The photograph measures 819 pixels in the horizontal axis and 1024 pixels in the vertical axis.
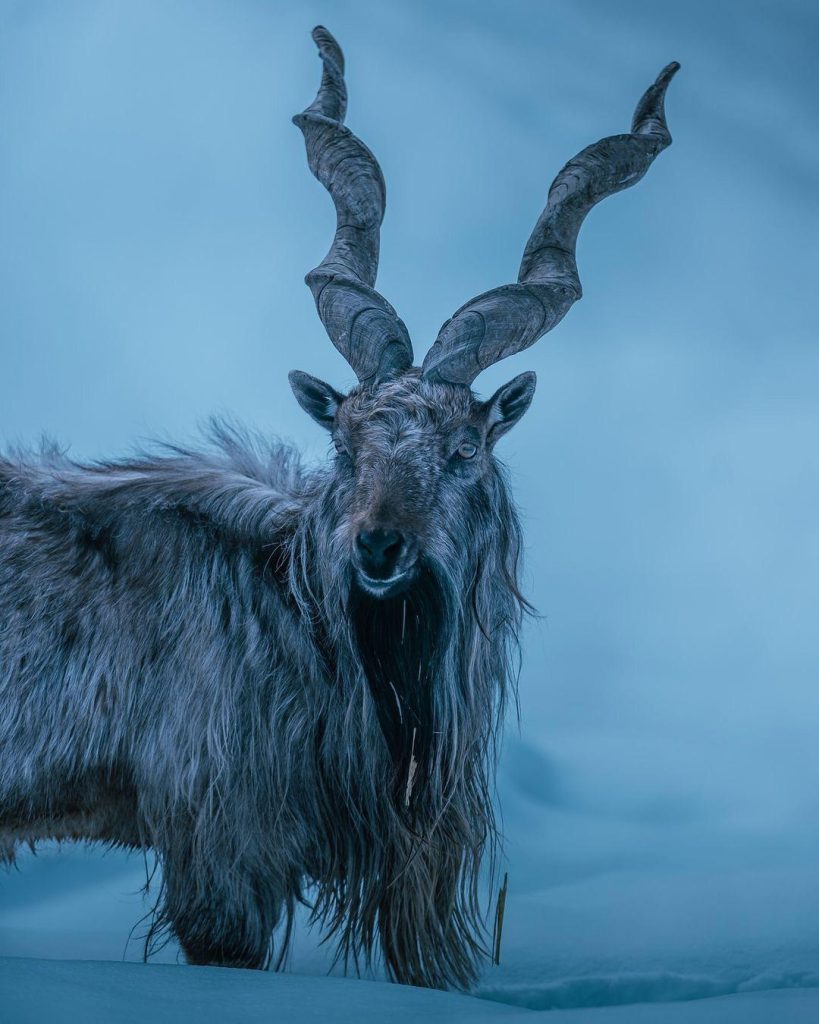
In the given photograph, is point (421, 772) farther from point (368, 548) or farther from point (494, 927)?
point (368, 548)

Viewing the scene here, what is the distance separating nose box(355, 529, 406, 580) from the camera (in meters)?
3.17

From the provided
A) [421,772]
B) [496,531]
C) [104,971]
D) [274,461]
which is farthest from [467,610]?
[104,971]

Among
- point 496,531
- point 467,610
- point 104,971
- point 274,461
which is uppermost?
point 274,461

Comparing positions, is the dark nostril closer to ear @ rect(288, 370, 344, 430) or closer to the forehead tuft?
the forehead tuft

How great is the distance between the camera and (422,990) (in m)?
2.96

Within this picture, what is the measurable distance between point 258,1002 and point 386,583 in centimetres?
115

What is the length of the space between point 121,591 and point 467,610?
3.72 ft

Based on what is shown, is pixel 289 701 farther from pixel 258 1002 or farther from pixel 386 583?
pixel 258 1002

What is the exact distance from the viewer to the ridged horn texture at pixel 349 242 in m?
3.83

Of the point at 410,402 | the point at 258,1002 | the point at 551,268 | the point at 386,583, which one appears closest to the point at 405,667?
the point at 386,583

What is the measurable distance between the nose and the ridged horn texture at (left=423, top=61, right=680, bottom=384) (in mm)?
726

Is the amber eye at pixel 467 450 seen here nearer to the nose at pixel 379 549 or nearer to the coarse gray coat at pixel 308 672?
the coarse gray coat at pixel 308 672

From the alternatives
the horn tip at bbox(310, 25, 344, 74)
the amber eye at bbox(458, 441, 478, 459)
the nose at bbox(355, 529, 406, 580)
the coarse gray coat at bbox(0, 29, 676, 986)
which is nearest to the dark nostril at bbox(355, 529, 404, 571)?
the nose at bbox(355, 529, 406, 580)

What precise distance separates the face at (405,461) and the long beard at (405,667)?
0.43 feet
